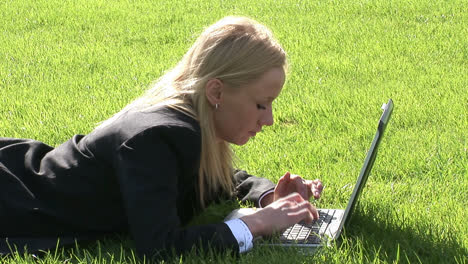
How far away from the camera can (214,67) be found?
3.59 metres

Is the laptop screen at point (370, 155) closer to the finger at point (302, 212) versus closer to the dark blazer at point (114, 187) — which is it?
the finger at point (302, 212)

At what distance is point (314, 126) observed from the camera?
5930 mm

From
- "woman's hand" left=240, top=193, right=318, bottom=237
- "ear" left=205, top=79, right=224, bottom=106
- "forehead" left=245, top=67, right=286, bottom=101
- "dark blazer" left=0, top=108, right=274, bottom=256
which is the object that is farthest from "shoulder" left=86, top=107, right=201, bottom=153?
"woman's hand" left=240, top=193, right=318, bottom=237

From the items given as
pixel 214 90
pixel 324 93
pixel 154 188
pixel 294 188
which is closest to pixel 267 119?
pixel 214 90

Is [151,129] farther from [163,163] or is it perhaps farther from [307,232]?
[307,232]

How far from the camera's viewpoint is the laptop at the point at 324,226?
3.34 m

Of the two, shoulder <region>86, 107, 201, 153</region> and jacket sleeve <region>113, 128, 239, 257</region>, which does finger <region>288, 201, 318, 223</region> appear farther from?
shoulder <region>86, 107, 201, 153</region>

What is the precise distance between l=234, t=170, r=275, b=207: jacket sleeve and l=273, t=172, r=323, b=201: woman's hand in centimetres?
13

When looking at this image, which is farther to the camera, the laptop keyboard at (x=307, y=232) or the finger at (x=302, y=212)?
the laptop keyboard at (x=307, y=232)

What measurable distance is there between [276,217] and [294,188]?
59 cm

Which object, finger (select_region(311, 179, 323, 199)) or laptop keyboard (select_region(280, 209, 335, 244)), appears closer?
laptop keyboard (select_region(280, 209, 335, 244))

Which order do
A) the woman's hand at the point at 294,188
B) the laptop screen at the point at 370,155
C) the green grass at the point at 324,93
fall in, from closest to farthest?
the laptop screen at the point at 370,155
the green grass at the point at 324,93
the woman's hand at the point at 294,188

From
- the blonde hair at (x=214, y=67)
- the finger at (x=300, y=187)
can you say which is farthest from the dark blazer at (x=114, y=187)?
the finger at (x=300, y=187)

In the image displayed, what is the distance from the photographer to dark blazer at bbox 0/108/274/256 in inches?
130
